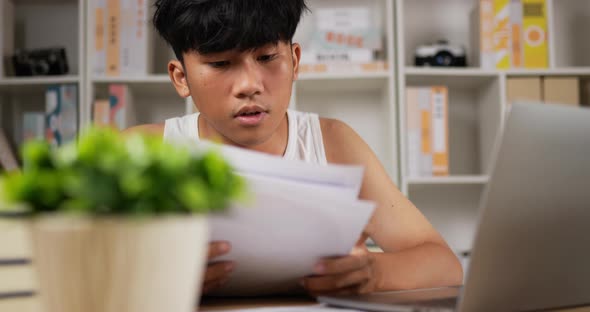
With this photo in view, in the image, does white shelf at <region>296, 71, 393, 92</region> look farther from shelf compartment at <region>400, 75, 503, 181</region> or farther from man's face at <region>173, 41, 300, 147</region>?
man's face at <region>173, 41, 300, 147</region>

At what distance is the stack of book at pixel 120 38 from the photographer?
8.05ft

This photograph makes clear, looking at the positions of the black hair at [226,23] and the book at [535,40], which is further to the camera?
the book at [535,40]

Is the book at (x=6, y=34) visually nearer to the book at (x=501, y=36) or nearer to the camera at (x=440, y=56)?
the camera at (x=440, y=56)

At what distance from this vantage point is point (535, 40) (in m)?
2.46

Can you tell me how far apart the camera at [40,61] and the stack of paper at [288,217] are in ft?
7.16

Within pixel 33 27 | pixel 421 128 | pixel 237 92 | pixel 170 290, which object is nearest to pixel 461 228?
pixel 421 128

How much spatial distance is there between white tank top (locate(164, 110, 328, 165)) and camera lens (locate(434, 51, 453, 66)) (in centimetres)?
121

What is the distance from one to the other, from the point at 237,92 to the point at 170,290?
2.58ft

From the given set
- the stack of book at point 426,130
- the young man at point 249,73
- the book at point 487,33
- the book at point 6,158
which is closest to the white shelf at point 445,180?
the stack of book at point 426,130

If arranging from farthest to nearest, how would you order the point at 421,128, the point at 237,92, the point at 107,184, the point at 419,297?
the point at 421,128 < the point at 237,92 < the point at 419,297 < the point at 107,184

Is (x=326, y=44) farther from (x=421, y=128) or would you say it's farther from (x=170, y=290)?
(x=170, y=290)

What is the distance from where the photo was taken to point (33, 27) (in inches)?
108

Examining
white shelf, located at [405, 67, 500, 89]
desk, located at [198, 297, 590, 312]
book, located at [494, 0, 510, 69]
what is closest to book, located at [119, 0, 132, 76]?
white shelf, located at [405, 67, 500, 89]

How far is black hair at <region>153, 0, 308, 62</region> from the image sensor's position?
1.04 meters
